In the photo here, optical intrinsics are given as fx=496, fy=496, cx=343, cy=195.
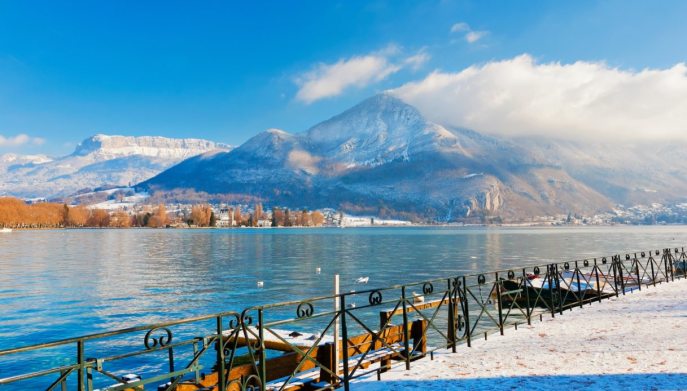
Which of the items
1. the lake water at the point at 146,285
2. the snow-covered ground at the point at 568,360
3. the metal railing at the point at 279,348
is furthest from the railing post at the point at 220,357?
the lake water at the point at 146,285

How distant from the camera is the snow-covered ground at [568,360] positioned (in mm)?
9438

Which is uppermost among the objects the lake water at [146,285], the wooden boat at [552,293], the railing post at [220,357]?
the railing post at [220,357]

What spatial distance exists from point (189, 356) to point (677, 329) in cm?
1826

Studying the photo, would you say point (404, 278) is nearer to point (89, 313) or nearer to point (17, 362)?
point (89, 313)

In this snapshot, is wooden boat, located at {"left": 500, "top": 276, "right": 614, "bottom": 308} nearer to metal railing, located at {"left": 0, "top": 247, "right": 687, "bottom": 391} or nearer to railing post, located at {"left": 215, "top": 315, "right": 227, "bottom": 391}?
metal railing, located at {"left": 0, "top": 247, "right": 687, "bottom": 391}

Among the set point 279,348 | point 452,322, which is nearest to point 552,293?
point 452,322

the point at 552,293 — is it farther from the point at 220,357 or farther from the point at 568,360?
the point at 220,357

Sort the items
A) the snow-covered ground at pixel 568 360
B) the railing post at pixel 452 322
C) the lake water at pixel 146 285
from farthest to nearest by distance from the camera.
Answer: the lake water at pixel 146 285, the railing post at pixel 452 322, the snow-covered ground at pixel 568 360

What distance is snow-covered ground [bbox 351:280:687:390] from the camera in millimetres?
9438

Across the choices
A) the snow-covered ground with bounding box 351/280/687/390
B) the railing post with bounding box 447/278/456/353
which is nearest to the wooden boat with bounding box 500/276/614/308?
the snow-covered ground with bounding box 351/280/687/390

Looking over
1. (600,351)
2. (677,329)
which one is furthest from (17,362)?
(677,329)

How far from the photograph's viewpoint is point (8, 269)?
2249 inches

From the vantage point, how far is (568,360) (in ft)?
36.0

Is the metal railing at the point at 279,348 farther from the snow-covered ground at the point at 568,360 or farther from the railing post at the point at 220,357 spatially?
the snow-covered ground at the point at 568,360
